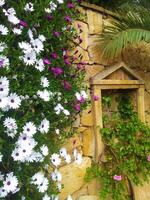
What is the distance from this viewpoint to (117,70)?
409 centimetres

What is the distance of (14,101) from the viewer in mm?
2574

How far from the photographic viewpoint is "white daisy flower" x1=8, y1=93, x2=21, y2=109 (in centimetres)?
255

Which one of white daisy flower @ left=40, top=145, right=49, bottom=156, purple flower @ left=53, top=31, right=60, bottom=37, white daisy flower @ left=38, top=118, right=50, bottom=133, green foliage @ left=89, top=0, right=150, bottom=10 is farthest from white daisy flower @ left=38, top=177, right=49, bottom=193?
green foliage @ left=89, top=0, right=150, bottom=10

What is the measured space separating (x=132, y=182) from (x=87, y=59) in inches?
52.0

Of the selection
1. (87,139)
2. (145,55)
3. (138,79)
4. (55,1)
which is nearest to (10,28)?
(55,1)

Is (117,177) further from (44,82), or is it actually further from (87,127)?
(44,82)

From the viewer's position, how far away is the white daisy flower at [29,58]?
108 inches

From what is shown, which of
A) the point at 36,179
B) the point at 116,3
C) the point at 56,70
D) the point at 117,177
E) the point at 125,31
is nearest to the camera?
the point at 36,179

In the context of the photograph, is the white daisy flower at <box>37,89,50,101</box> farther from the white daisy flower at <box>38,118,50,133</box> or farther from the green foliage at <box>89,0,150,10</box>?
the green foliage at <box>89,0,150,10</box>

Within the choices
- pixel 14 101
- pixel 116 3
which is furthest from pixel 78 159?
pixel 116 3

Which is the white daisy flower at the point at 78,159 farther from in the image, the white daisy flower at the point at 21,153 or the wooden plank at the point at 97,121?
the white daisy flower at the point at 21,153

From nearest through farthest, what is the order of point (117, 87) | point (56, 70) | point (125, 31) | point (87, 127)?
point (56, 70) < point (87, 127) < point (125, 31) < point (117, 87)

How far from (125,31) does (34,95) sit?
1448mm

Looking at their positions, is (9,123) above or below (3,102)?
below
